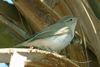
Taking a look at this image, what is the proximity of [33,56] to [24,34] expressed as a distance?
2.90ft

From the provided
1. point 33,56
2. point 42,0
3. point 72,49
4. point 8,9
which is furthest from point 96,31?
point 33,56

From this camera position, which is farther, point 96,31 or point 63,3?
point 63,3

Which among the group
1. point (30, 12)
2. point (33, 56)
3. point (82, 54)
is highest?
point (30, 12)

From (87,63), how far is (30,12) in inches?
19.7

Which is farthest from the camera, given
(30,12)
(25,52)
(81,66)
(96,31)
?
(30,12)

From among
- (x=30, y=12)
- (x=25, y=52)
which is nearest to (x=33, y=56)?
(x=25, y=52)

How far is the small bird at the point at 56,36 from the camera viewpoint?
199 cm

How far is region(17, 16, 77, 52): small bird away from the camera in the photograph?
6.53 feet

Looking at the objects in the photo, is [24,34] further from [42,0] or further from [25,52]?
[25,52]

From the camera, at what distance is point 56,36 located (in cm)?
217

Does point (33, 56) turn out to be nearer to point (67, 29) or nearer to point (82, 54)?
point (82, 54)

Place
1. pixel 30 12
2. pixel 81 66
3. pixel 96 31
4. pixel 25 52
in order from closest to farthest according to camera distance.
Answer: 1. pixel 25 52
2. pixel 81 66
3. pixel 96 31
4. pixel 30 12

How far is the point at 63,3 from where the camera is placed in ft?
7.93

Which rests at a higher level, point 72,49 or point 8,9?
point 8,9
